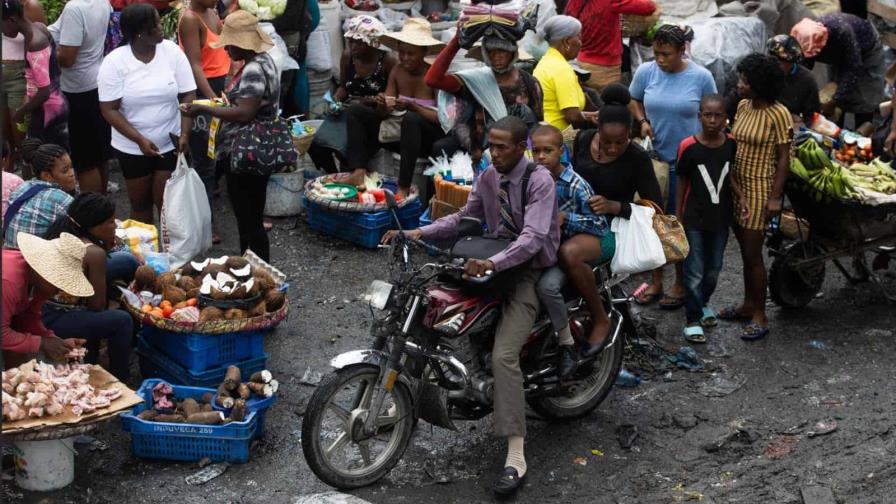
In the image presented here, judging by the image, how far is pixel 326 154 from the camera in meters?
9.73

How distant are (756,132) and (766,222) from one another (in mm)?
629

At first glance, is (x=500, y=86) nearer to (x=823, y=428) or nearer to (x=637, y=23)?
(x=823, y=428)

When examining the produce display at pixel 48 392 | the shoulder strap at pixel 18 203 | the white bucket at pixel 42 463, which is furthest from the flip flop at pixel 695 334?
the shoulder strap at pixel 18 203

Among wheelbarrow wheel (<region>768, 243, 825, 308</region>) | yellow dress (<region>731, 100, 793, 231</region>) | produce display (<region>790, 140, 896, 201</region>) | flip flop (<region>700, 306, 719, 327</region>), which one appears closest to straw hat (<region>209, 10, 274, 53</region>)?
yellow dress (<region>731, 100, 793, 231</region>)

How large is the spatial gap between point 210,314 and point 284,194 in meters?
3.67

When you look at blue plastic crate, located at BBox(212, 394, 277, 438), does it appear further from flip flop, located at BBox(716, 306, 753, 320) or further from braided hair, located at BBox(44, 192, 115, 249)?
flip flop, located at BBox(716, 306, 753, 320)

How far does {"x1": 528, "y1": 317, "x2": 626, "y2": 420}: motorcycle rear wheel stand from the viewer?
19.4ft

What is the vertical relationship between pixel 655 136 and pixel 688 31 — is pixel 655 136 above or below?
below

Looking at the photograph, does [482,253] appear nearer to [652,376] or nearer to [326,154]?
[652,376]

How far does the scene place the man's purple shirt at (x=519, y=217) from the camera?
16.8ft

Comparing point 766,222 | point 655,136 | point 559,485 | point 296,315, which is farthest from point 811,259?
point 296,315

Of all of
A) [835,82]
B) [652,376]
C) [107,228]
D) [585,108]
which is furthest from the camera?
[835,82]

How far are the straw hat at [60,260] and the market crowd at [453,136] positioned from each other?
0.01 meters

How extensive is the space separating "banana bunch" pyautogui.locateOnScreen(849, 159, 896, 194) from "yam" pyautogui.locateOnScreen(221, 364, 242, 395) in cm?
429
